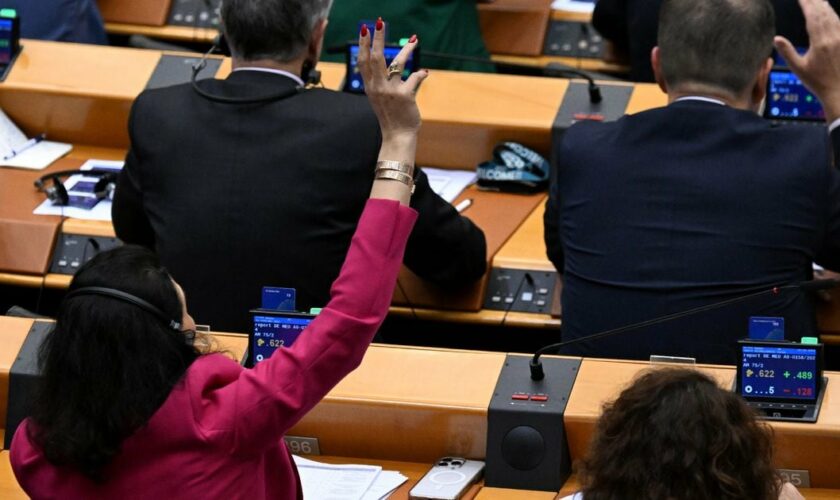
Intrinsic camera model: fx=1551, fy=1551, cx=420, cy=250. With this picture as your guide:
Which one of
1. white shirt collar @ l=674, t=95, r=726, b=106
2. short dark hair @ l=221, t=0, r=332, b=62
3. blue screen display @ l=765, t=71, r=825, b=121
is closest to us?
white shirt collar @ l=674, t=95, r=726, b=106

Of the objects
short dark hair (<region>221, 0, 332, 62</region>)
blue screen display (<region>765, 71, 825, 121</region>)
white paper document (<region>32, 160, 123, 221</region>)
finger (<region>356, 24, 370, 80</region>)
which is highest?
finger (<region>356, 24, 370, 80</region>)

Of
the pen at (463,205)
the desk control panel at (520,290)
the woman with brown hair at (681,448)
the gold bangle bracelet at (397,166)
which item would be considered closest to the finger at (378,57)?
the gold bangle bracelet at (397,166)

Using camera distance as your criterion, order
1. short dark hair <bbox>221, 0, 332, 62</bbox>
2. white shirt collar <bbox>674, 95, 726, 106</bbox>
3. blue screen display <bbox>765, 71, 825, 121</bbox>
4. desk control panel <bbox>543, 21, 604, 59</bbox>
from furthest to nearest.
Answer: desk control panel <bbox>543, 21, 604, 59</bbox>, blue screen display <bbox>765, 71, 825, 121</bbox>, short dark hair <bbox>221, 0, 332, 62</bbox>, white shirt collar <bbox>674, 95, 726, 106</bbox>

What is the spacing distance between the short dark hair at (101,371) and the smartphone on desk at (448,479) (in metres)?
0.67

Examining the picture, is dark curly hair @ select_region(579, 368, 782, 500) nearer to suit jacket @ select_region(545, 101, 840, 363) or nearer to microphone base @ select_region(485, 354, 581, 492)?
microphone base @ select_region(485, 354, 581, 492)

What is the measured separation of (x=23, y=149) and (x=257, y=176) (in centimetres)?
144

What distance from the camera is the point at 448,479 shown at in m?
2.67

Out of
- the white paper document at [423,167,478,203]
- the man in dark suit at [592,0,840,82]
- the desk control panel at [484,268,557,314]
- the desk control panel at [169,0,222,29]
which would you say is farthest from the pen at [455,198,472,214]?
the desk control panel at [169,0,222,29]

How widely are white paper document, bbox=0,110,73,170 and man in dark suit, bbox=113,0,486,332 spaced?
1063 mm

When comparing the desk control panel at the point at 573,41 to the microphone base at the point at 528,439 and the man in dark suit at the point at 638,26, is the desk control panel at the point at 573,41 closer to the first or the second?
the man in dark suit at the point at 638,26

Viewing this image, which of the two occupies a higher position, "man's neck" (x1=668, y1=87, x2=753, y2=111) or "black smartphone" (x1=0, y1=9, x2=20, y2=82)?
"man's neck" (x1=668, y1=87, x2=753, y2=111)

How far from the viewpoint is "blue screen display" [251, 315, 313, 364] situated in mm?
2818

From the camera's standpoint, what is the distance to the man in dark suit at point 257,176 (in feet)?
10.5

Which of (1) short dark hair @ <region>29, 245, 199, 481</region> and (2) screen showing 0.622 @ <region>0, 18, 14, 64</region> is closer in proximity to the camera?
(1) short dark hair @ <region>29, 245, 199, 481</region>
